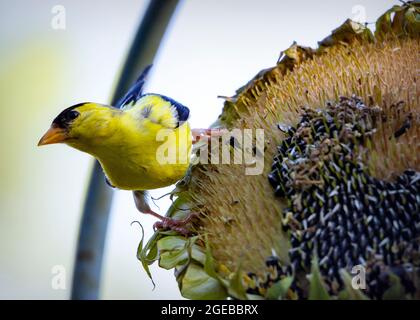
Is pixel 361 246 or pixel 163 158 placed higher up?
pixel 163 158

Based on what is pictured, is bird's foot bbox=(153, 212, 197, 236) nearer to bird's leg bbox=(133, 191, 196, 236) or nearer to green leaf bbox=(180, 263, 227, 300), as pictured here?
bird's leg bbox=(133, 191, 196, 236)

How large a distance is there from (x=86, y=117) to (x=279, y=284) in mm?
751

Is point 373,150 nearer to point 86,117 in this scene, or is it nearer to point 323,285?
point 323,285

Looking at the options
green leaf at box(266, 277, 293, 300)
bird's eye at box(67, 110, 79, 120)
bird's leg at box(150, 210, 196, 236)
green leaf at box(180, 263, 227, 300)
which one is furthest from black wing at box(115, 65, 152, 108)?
green leaf at box(266, 277, 293, 300)

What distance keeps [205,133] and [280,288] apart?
0.65m

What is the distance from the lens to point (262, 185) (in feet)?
3.83

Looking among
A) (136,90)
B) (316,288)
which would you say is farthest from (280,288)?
(136,90)

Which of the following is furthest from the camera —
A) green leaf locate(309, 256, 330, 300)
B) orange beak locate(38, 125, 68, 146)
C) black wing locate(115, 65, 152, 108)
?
black wing locate(115, 65, 152, 108)

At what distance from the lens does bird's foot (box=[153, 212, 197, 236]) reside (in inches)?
51.6

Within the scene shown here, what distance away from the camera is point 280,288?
3.26ft

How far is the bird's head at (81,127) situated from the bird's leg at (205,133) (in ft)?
0.76

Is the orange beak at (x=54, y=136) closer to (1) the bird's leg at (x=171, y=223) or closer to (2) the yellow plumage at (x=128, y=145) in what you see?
(2) the yellow plumage at (x=128, y=145)

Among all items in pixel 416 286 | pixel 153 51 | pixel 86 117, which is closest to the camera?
pixel 416 286

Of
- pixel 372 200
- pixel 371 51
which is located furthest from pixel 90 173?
pixel 372 200
